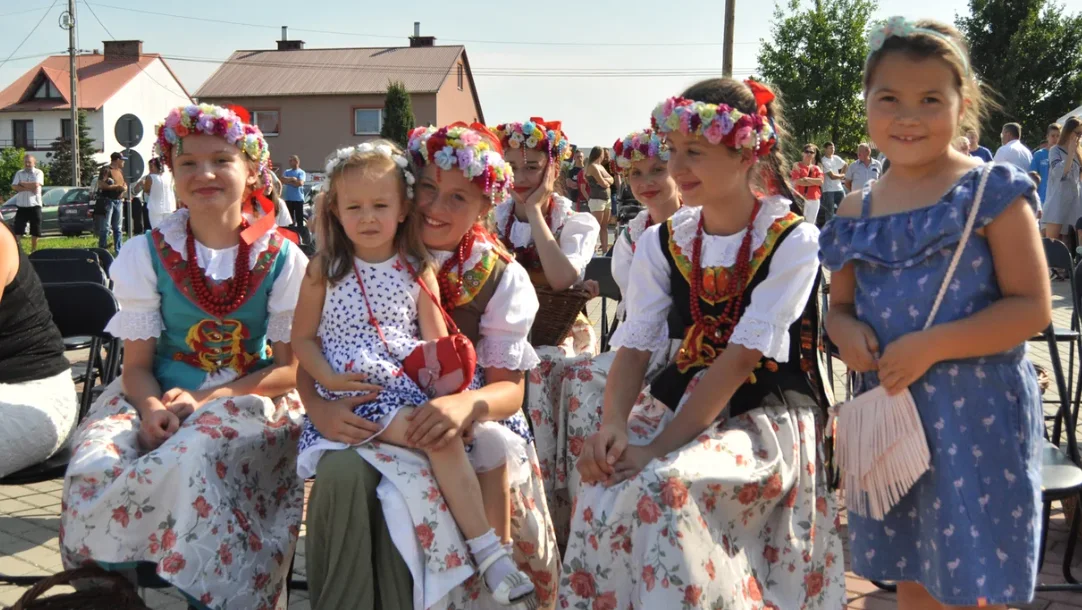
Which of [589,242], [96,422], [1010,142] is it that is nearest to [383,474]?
[96,422]

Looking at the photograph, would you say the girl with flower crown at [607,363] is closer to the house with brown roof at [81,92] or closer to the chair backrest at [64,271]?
the chair backrest at [64,271]

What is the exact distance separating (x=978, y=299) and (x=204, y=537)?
6.59ft

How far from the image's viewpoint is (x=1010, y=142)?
12.9m

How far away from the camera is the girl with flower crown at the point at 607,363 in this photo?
337 centimetres

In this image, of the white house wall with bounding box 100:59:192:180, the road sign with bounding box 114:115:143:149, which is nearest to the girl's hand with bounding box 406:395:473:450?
the road sign with bounding box 114:115:143:149

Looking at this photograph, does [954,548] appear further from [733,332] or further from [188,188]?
[188,188]

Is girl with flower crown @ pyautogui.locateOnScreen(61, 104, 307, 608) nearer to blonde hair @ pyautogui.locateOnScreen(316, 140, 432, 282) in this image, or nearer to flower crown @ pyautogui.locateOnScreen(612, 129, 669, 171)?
blonde hair @ pyautogui.locateOnScreen(316, 140, 432, 282)

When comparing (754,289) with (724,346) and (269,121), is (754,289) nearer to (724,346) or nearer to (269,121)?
(724,346)

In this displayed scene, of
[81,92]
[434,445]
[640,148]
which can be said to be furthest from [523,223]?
[81,92]

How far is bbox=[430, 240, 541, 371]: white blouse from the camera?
9.73 ft

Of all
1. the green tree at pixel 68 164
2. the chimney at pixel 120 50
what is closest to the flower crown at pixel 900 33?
the green tree at pixel 68 164

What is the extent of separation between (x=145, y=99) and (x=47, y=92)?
5.71 m

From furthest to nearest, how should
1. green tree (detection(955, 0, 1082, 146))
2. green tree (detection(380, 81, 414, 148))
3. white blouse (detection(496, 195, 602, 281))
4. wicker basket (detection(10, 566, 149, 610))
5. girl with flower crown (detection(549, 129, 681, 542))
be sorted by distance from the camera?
green tree (detection(380, 81, 414, 148)) → green tree (detection(955, 0, 1082, 146)) → white blouse (detection(496, 195, 602, 281)) → girl with flower crown (detection(549, 129, 681, 542)) → wicker basket (detection(10, 566, 149, 610))

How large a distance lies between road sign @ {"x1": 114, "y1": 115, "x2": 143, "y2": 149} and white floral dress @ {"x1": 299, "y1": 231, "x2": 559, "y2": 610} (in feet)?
47.0
